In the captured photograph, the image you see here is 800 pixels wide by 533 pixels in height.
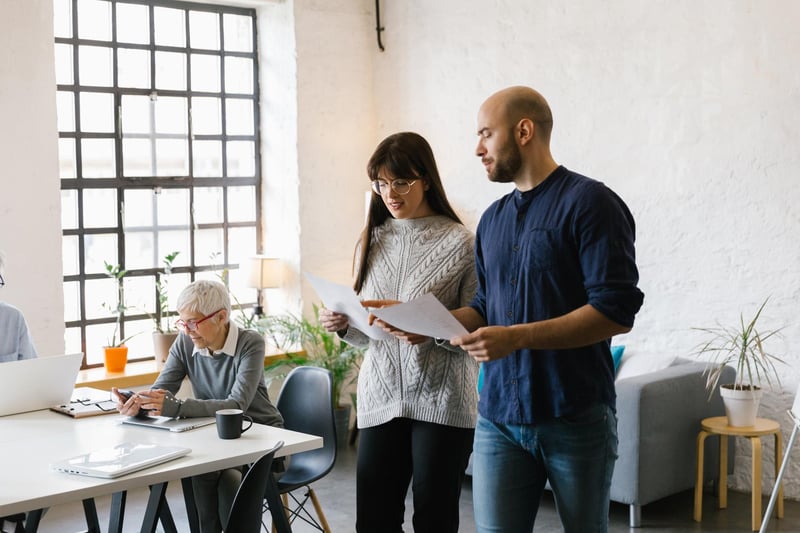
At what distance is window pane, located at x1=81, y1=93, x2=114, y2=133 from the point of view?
6.27 metres

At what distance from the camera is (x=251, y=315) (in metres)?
6.98

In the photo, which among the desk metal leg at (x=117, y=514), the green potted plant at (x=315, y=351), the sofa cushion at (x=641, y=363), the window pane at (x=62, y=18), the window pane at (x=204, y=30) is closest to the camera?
the desk metal leg at (x=117, y=514)

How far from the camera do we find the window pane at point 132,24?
6.43m

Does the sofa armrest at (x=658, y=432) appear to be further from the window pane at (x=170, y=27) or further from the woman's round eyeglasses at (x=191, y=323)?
the window pane at (x=170, y=27)

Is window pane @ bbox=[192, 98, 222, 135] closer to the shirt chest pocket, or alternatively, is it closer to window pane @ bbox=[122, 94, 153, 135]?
window pane @ bbox=[122, 94, 153, 135]

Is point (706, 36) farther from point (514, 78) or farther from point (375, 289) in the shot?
point (375, 289)

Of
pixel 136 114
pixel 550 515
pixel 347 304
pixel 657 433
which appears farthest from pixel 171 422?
pixel 136 114

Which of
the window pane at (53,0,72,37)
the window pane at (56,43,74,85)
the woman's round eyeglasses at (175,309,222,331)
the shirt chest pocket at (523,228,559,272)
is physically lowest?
the woman's round eyeglasses at (175,309,222,331)

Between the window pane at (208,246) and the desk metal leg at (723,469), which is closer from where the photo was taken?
the desk metal leg at (723,469)

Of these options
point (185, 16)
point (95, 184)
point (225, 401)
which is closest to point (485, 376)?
point (225, 401)

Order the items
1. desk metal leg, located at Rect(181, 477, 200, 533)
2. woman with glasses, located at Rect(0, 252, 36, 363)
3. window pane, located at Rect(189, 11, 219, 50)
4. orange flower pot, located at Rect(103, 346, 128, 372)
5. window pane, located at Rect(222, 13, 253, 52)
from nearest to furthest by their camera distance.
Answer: desk metal leg, located at Rect(181, 477, 200, 533), woman with glasses, located at Rect(0, 252, 36, 363), orange flower pot, located at Rect(103, 346, 128, 372), window pane, located at Rect(189, 11, 219, 50), window pane, located at Rect(222, 13, 253, 52)

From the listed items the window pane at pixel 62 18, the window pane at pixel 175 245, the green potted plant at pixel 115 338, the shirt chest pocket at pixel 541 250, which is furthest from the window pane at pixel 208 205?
the shirt chest pocket at pixel 541 250

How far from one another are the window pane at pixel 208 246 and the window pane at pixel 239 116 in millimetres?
718

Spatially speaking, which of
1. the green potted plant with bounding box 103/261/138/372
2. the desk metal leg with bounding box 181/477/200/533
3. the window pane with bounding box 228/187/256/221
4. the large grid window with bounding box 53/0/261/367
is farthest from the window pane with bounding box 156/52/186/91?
the desk metal leg with bounding box 181/477/200/533
